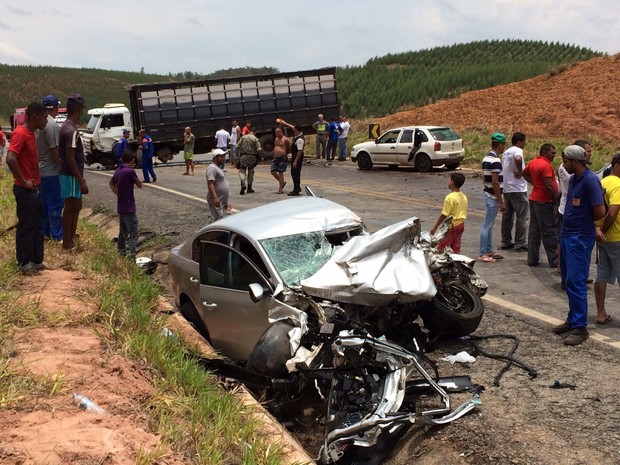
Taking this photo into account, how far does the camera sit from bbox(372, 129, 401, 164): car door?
23.4 m

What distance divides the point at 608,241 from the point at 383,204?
28.7 feet

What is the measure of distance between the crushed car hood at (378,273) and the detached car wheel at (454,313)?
0.64 metres

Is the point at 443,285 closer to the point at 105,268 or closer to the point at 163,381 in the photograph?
the point at 163,381

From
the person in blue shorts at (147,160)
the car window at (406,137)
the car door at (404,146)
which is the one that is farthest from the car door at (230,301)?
the car window at (406,137)

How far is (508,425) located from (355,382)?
119cm

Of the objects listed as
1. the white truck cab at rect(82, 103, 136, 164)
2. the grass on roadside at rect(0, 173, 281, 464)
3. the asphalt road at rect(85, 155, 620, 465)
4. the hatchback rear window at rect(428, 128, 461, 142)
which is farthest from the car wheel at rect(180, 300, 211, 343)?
the white truck cab at rect(82, 103, 136, 164)

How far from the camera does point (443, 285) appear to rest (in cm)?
675

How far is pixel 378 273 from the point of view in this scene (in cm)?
562

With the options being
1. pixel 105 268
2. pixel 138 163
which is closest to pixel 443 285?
pixel 105 268

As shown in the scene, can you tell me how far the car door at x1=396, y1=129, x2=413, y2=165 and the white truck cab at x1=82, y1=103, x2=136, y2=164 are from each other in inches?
456

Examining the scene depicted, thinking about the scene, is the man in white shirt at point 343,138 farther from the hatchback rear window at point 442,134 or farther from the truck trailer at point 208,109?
the hatchback rear window at point 442,134

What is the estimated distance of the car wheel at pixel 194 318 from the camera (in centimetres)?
728

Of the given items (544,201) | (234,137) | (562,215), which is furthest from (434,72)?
(562,215)

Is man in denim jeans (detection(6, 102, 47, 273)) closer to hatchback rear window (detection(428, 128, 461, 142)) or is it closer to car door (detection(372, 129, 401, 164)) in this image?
hatchback rear window (detection(428, 128, 461, 142))
